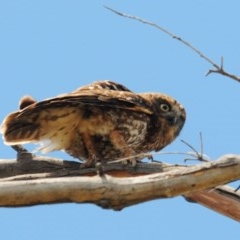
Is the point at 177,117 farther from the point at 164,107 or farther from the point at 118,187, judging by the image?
the point at 118,187

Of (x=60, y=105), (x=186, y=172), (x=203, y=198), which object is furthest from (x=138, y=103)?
(x=186, y=172)

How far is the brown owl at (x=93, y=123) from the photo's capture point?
241 inches

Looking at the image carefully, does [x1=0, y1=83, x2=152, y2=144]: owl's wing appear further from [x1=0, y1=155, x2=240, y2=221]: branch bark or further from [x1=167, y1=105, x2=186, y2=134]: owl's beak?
[x1=0, y1=155, x2=240, y2=221]: branch bark

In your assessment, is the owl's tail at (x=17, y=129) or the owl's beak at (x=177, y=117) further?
the owl's beak at (x=177, y=117)

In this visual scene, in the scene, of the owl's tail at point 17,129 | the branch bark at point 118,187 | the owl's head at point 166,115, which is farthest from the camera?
the owl's head at point 166,115

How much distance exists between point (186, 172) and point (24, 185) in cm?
86

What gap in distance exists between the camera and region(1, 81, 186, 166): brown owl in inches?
241

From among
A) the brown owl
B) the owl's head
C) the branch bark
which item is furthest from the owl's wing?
the branch bark

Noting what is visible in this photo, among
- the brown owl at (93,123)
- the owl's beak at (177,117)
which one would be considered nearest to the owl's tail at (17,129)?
the brown owl at (93,123)

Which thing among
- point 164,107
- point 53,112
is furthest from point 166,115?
point 53,112

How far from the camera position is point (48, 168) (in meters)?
6.07

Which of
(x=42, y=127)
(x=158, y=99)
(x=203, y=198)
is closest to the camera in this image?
(x=203, y=198)

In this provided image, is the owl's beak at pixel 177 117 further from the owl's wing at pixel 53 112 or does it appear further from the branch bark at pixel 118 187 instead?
the branch bark at pixel 118 187

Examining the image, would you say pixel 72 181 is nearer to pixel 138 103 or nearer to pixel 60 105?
pixel 60 105
